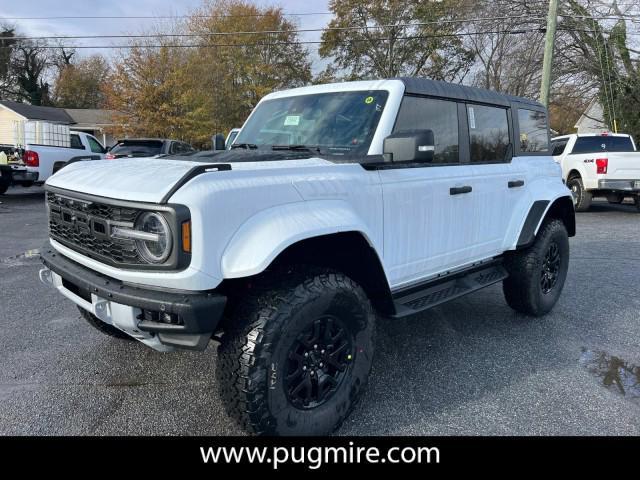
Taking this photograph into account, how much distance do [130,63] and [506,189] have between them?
2655 centimetres

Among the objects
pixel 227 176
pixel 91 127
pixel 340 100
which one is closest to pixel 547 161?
pixel 340 100

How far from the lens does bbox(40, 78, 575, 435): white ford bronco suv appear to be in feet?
7.25

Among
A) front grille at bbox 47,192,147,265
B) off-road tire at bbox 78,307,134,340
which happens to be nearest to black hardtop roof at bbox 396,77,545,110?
front grille at bbox 47,192,147,265

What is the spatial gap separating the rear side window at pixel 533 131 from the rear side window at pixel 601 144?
8.78m

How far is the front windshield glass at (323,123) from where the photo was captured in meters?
3.19

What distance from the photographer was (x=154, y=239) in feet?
7.23

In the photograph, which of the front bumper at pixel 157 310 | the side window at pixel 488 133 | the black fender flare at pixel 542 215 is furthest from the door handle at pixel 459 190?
the front bumper at pixel 157 310

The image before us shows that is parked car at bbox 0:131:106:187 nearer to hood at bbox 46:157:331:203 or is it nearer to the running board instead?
hood at bbox 46:157:331:203

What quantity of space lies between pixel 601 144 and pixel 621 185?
68.1 inches

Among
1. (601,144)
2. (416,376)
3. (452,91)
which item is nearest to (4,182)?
(452,91)

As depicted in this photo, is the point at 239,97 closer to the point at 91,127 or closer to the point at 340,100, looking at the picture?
the point at 91,127

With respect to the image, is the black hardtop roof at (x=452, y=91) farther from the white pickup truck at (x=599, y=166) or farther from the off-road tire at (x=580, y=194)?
the off-road tire at (x=580, y=194)

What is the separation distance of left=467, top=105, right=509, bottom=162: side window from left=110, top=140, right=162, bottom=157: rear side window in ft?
33.3

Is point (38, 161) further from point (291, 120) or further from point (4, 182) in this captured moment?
point (291, 120)
